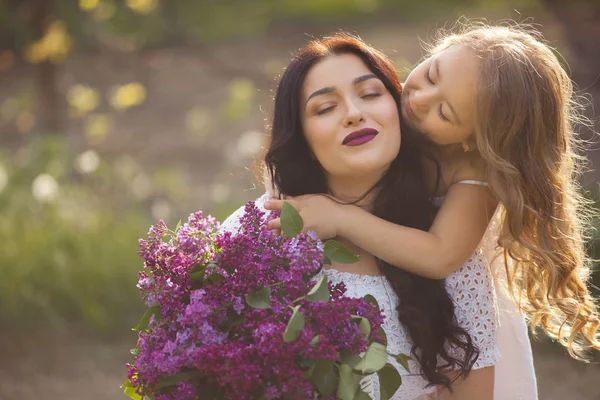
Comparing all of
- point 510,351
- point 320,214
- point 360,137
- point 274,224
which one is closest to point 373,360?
point 274,224

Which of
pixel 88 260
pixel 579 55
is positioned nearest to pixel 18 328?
pixel 88 260

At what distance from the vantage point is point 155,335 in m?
2.01

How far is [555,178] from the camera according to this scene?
8.39 feet

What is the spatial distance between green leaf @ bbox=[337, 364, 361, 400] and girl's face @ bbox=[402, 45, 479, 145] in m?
0.91

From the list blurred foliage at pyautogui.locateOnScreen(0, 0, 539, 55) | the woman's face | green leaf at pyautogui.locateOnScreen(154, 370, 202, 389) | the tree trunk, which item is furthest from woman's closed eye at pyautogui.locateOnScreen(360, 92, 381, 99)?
blurred foliage at pyautogui.locateOnScreen(0, 0, 539, 55)

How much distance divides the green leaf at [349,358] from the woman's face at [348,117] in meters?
0.69

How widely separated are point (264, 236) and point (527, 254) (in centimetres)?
96

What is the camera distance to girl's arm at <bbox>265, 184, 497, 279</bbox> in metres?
2.42

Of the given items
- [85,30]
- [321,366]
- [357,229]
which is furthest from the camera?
[85,30]

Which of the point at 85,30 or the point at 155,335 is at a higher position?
the point at 85,30

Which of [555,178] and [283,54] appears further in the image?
[283,54]

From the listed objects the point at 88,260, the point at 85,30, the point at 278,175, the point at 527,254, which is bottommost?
the point at 527,254

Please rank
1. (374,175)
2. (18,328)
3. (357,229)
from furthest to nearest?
(18,328), (374,175), (357,229)

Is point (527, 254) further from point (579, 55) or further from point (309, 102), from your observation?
point (579, 55)
